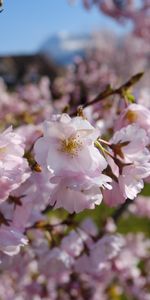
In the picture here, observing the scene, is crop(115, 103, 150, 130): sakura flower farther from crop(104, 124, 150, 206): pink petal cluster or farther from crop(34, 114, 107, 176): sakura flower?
crop(34, 114, 107, 176): sakura flower

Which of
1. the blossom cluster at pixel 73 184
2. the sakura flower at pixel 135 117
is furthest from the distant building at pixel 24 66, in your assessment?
the sakura flower at pixel 135 117

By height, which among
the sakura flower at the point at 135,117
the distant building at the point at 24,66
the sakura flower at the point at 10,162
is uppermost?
the sakura flower at the point at 10,162

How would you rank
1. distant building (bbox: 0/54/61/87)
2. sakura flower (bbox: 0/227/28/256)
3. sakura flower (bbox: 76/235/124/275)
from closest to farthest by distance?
sakura flower (bbox: 0/227/28/256) < sakura flower (bbox: 76/235/124/275) < distant building (bbox: 0/54/61/87)

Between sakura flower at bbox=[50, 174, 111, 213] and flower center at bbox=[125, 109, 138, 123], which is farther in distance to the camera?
flower center at bbox=[125, 109, 138, 123]

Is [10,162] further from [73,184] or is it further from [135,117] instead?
[135,117]

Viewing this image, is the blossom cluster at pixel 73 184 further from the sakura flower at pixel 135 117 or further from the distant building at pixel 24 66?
the distant building at pixel 24 66

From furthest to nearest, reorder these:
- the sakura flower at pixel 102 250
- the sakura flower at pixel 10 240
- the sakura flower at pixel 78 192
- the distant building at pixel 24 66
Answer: the distant building at pixel 24 66 < the sakura flower at pixel 102 250 < the sakura flower at pixel 10 240 < the sakura flower at pixel 78 192

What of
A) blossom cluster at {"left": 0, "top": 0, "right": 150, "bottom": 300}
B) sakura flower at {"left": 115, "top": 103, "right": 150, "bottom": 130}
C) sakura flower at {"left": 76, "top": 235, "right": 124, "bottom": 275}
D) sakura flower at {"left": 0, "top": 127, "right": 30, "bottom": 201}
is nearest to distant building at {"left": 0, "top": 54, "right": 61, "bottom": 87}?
blossom cluster at {"left": 0, "top": 0, "right": 150, "bottom": 300}

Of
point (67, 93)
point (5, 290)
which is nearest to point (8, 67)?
point (67, 93)
